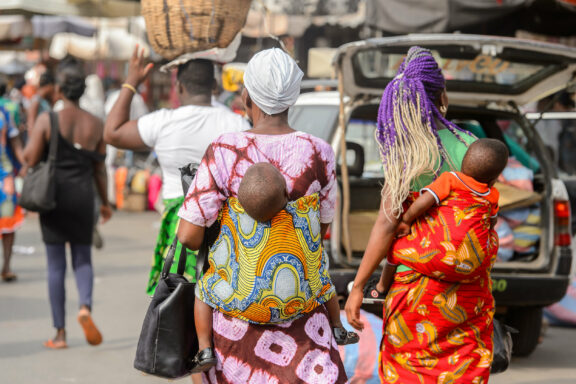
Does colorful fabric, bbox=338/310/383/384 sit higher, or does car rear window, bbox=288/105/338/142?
car rear window, bbox=288/105/338/142

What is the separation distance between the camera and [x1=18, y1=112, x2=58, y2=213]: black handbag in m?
6.48

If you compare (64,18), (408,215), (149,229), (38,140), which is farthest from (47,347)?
(64,18)

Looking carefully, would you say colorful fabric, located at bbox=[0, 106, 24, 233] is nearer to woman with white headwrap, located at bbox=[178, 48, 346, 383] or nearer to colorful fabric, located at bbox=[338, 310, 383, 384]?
colorful fabric, located at bbox=[338, 310, 383, 384]

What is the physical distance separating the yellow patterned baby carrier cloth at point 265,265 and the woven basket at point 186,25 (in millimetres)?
1834

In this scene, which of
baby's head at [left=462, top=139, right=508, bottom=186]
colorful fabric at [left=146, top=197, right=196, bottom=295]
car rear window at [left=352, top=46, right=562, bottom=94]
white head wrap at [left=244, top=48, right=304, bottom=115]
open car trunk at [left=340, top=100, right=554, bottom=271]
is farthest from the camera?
open car trunk at [left=340, top=100, right=554, bottom=271]

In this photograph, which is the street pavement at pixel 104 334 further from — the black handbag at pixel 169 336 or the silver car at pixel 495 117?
the black handbag at pixel 169 336

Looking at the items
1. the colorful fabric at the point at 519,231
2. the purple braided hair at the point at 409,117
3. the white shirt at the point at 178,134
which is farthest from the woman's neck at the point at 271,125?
the colorful fabric at the point at 519,231

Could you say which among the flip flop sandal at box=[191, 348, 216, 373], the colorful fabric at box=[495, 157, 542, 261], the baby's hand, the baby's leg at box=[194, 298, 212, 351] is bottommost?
the colorful fabric at box=[495, 157, 542, 261]

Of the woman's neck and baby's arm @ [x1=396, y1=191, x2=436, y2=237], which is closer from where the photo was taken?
the woman's neck

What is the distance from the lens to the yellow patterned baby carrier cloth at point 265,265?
2977 millimetres

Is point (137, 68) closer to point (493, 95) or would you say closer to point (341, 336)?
point (341, 336)

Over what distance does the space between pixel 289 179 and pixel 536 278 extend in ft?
11.6

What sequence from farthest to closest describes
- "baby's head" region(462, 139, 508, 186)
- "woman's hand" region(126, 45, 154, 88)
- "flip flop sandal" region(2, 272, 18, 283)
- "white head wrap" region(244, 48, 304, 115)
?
1. "flip flop sandal" region(2, 272, 18, 283)
2. "woman's hand" region(126, 45, 154, 88)
3. "baby's head" region(462, 139, 508, 186)
4. "white head wrap" region(244, 48, 304, 115)

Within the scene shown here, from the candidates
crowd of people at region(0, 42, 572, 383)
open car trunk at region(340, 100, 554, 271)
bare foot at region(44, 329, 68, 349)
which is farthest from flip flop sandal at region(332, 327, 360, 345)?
bare foot at region(44, 329, 68, 349)
